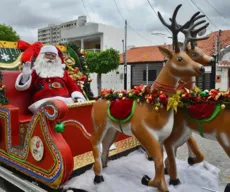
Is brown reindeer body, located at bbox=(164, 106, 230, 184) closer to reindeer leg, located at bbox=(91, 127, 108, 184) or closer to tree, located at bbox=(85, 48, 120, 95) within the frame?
reindeer leg, located at bbox=(91, 127, 108, 184)

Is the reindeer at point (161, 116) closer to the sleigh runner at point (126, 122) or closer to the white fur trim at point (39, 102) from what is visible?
the sleigh runner at point (126, 122)

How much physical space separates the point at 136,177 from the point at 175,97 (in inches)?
47.1

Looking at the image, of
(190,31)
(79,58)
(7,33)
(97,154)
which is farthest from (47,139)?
(7,33)

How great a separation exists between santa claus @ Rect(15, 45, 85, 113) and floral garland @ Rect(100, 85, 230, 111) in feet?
4.53

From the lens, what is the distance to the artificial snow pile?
8.96 feet

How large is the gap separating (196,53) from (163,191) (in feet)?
4.85

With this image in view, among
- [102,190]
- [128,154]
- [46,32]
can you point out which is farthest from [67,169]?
[46,32]

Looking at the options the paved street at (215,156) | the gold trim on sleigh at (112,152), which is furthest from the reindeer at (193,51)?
the paved street at (215,156)

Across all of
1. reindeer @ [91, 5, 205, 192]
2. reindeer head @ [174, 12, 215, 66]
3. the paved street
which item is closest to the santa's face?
reindeer @ [91, 5, 205, 192]

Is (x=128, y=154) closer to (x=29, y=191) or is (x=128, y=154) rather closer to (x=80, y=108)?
(x=80, y=108)

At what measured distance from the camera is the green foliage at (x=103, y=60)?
1702 centimetres

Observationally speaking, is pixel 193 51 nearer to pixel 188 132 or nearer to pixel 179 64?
pixel 179 64

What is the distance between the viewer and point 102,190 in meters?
2.66

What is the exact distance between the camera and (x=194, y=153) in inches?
130
